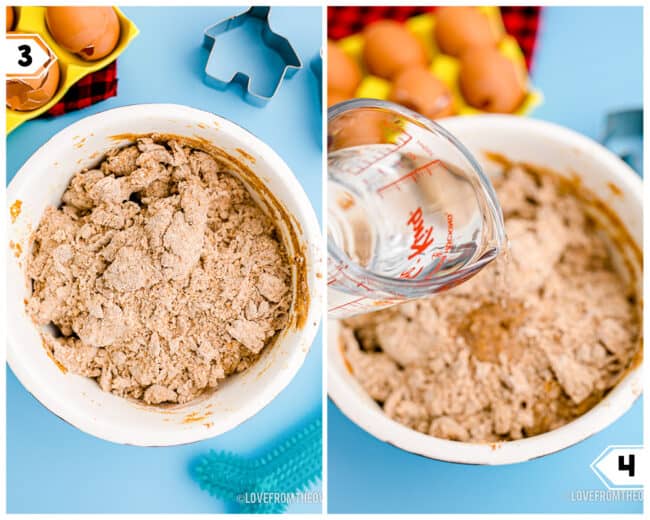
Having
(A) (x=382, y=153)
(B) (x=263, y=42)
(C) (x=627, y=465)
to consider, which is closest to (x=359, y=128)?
(A) (x=382, y=153)

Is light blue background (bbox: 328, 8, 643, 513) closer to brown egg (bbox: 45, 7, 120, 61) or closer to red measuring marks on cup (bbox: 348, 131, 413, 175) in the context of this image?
red measuring marks on cup (bbox: 348, 131, 413, 175)

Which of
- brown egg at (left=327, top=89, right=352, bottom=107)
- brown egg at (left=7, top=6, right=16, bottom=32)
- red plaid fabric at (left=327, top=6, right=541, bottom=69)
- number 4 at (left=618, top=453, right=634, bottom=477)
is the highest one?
brown egg at (left=7, top=6, right=16, bottom=32)

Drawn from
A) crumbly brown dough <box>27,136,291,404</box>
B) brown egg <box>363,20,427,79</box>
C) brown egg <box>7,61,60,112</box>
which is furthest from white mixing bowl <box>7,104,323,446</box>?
brown egg <box>363,20,427,79</box>

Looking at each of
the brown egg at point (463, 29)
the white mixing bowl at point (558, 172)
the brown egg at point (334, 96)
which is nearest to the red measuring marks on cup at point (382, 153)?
the white mixing bowl at point (558, 172)

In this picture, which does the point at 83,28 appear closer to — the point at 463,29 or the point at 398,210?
the point at 398,210

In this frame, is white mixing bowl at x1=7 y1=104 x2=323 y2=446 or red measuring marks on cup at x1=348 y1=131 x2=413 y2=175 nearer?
white mixing bowl at x1=7 y1=104 x2=323 y2=446

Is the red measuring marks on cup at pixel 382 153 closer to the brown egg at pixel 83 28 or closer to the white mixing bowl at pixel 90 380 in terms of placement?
the white mixing bowl at pixel 90 380
